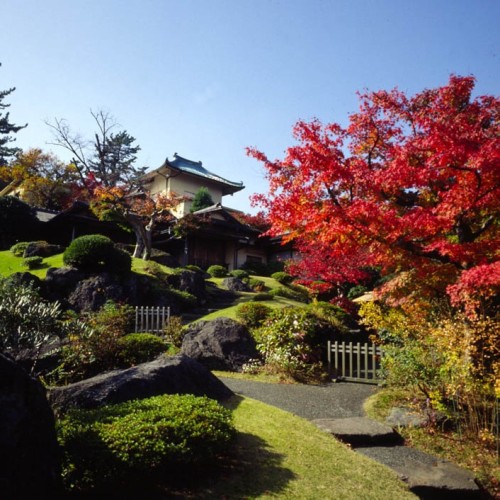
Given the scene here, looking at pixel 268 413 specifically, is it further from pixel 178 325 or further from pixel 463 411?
pixel 178 325

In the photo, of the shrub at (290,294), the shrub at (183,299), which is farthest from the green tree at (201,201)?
the shrub at (183,299)

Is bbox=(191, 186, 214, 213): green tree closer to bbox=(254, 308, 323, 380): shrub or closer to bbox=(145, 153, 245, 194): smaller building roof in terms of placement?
bbox=(145, 153, 245, 194): smaller building roof

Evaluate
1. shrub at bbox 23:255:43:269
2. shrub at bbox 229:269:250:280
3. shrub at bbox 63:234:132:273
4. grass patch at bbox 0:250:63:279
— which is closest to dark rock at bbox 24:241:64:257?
grass patch at bbox 0:250:63:279

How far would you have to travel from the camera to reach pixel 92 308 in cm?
1703

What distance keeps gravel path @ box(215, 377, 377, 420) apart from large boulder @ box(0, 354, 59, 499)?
514 centimetres

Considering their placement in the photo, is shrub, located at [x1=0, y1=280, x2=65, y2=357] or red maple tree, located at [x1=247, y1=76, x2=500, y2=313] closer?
shrub, located at [x1=0, y1=280, x2=65, y2=357]

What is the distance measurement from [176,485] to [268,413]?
3.12 meters

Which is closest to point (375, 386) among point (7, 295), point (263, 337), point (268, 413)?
point (263, 337)

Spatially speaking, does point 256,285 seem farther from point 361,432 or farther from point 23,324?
point 23,324

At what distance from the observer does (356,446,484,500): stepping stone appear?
5.41 meters

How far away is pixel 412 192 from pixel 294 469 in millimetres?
7460

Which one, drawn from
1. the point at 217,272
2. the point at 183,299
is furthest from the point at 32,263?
the point at 217,272

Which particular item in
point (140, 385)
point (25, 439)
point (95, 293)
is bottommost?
point (140, 385)

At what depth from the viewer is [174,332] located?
45.6ft
